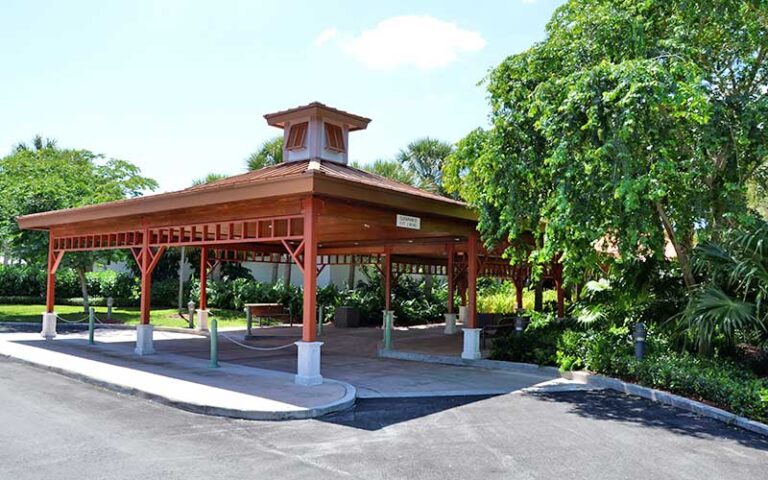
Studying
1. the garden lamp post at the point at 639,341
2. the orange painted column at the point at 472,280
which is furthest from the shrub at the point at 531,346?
the garden lamp post at the point at 639,341

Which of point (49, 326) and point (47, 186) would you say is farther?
Answer: point (47, 186)

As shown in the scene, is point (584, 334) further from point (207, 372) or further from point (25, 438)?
point (25, 438)

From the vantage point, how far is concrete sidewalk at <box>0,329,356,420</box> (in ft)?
28.7

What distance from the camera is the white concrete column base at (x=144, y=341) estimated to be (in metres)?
14.8

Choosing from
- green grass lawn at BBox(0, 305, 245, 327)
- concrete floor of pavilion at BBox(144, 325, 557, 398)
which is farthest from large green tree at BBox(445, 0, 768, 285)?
green grass lawn at BBox(0, 305, 245, 327)

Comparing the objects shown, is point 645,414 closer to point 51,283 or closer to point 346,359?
point 346,359

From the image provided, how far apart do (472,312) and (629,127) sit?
6.45 meters

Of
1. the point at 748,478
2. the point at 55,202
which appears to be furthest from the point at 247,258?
the point at 748,478

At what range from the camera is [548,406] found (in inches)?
374

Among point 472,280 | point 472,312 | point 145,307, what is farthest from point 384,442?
point 145,307

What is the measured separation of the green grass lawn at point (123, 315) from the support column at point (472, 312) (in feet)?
42.8

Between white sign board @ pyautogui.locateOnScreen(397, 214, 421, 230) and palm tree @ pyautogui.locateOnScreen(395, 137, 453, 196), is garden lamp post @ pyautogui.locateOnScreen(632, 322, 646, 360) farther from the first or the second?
palm tree @ pyautogui.locateOnScreen(395, 137, 453, 196)

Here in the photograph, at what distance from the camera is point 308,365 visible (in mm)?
10734

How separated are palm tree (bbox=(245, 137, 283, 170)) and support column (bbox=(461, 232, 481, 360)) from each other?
14.6m
